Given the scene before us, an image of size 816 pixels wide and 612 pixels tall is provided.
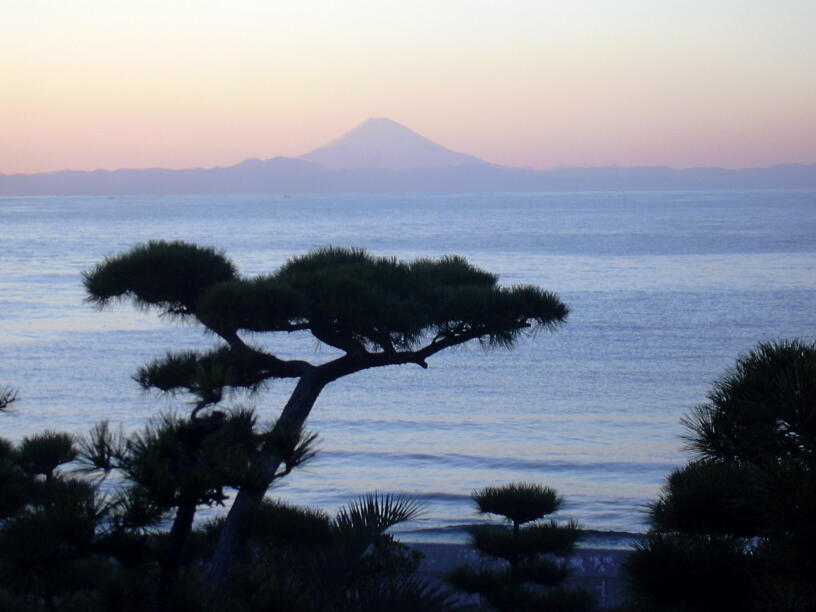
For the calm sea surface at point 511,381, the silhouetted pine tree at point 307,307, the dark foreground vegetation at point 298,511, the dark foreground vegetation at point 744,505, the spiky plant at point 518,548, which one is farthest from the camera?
the calm sea surface at point 511,381

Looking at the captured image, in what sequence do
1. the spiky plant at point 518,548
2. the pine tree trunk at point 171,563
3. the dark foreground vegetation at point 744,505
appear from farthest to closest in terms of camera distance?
1. the spiky plant at point 518,548
2. the pine tree trunk at point 171,563
3. the dark foreground vegetation at point 744,505

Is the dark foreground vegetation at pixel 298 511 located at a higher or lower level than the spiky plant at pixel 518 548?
higher

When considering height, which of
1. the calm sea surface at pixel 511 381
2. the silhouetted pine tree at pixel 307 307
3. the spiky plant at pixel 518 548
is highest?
the silhouetted pine tree at pixel 307 307

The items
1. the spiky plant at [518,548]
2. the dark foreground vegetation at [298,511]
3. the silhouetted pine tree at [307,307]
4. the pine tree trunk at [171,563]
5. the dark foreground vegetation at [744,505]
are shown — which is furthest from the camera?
the spiky plant at [518,548]

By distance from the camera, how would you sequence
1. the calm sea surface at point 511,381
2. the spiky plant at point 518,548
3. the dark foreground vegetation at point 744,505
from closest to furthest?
the dark foreground vegetation at point 744,505
the spiky plant at point 518,548
the calm sea surface at point 511,381

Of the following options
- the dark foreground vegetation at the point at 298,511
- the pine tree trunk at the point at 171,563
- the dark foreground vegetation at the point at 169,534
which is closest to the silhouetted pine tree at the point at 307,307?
the dark foreground vegetation at the point at 298,511

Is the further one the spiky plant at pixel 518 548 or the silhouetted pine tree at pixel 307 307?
the spiky plant at pixel 518 548

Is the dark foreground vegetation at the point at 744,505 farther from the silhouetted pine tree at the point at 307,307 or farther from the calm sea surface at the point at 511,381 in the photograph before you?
the calm sea surface at the point at 511,381

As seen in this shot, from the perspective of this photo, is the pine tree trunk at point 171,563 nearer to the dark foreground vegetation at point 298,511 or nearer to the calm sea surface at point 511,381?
the dark foreground vegetation at point 298,511

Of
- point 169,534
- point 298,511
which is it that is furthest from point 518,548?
point 169,534

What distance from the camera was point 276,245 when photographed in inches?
3105

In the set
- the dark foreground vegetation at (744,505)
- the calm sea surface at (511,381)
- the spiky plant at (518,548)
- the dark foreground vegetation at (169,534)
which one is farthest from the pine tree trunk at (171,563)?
the spiky plant at (518,548)

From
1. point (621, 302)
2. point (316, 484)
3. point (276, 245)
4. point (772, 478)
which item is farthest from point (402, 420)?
point (276, 245)

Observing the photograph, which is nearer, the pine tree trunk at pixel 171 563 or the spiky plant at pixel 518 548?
the pine tree trunk at pixel 171 563
